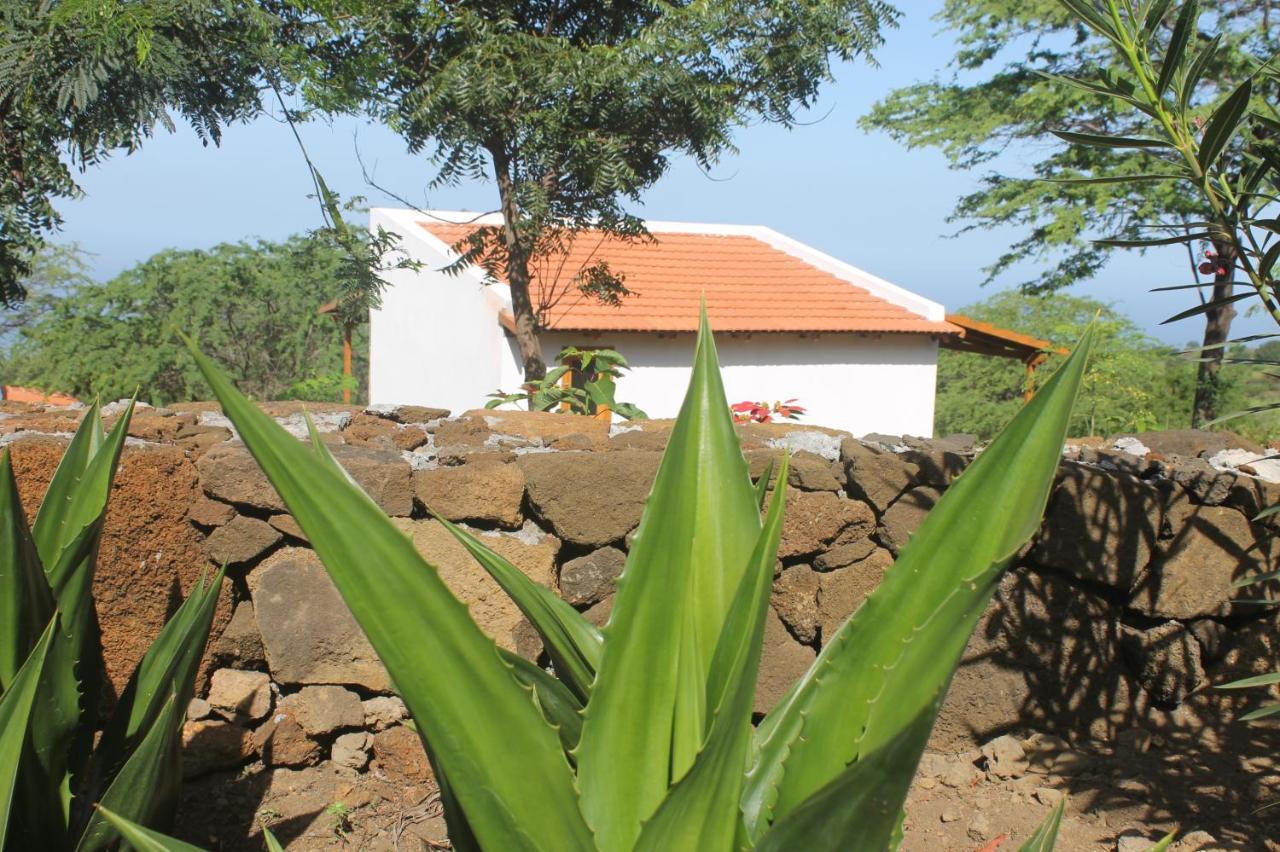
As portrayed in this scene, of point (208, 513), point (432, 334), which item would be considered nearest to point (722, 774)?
point (208, 513)

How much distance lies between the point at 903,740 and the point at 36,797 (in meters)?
1.32

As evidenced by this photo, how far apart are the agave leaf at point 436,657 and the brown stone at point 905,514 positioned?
2.38m

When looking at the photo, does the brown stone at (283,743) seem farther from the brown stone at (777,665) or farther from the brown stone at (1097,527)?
the brown stone at (1097,527)

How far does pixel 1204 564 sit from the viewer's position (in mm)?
3229

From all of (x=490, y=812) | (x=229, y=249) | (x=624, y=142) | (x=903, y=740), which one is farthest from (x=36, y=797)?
(x=229, y=249)

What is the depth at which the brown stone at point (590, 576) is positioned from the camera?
9.83 ft

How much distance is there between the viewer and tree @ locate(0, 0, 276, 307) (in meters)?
3.79

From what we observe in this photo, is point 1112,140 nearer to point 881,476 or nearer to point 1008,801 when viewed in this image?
point 881,476

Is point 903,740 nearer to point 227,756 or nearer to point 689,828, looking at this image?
point 689,828

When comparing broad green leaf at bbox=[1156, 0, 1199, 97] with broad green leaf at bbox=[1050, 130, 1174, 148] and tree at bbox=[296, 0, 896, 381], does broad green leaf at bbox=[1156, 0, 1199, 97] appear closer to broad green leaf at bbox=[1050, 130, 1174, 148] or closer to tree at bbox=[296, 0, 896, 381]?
broad green leaf at bbox=[1050, 130, 1174, 148]

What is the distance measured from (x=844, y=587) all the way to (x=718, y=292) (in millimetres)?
10478

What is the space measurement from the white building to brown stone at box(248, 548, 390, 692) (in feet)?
27.0

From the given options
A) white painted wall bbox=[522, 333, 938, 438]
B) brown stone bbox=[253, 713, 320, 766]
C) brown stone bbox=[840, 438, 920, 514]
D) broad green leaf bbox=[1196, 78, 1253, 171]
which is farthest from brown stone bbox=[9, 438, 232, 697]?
white painted wall bbox=[522, 333, 938, 438]

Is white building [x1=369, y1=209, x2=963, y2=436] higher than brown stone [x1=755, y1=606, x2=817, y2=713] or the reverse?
higher
